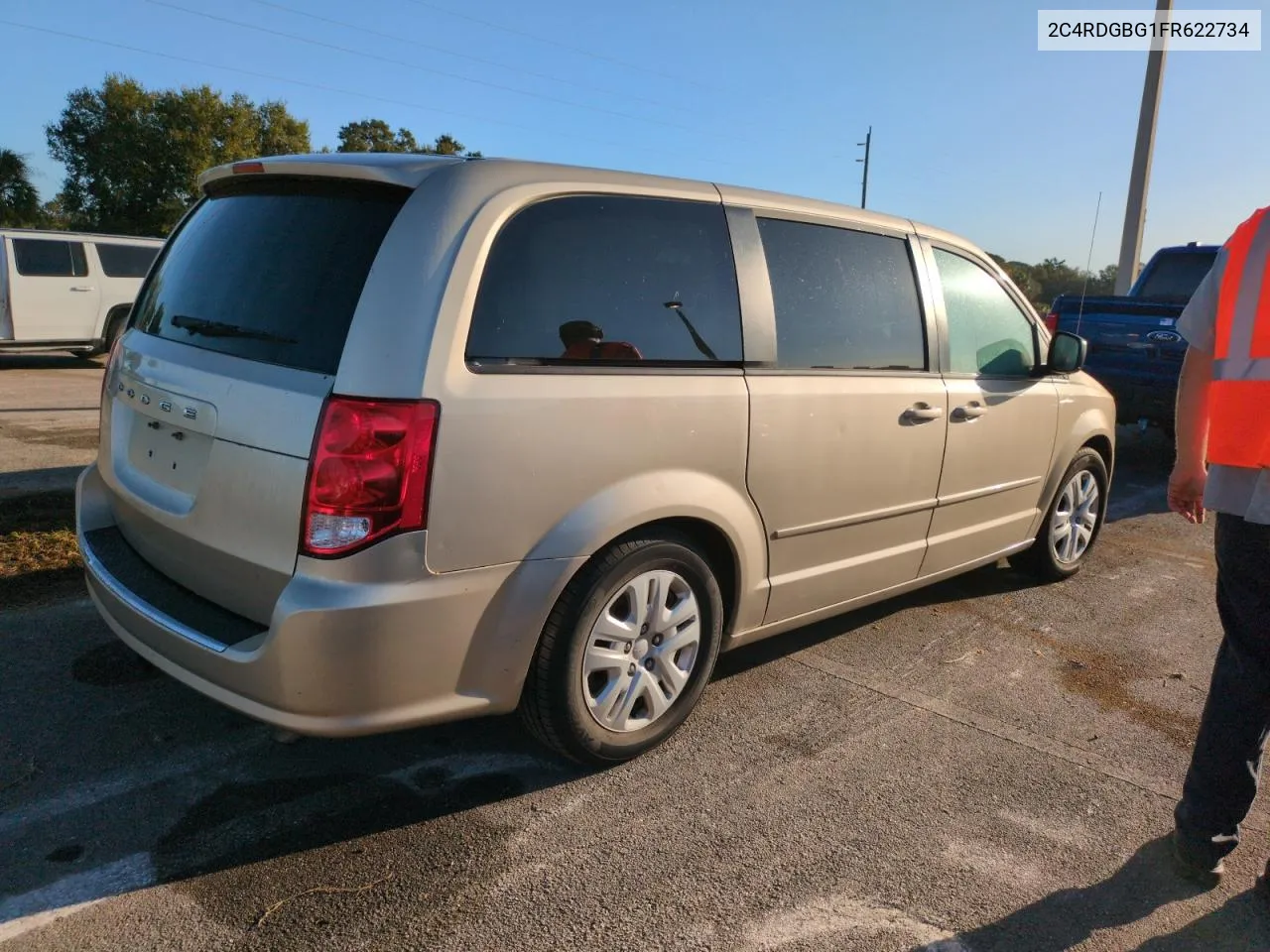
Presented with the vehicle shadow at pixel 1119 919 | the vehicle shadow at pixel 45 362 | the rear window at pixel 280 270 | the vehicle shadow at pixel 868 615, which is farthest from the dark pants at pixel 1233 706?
the vehicle shadow at pixel 45 362

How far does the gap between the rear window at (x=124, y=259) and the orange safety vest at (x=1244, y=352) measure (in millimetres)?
14749

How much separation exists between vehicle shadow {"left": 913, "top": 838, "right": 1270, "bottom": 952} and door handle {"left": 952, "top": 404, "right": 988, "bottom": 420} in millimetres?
1939

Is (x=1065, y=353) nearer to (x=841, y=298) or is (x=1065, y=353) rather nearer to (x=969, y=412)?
(x=969, y=412)

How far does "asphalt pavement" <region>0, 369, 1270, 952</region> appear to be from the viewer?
2303mm

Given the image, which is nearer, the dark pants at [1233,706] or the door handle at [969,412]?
the dark pants at [1233,706]

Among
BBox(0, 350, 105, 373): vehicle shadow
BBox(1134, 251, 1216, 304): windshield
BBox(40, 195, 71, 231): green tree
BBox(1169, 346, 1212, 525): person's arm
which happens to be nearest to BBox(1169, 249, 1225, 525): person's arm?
BBox(1169, 346, 1212, 525): person's arm

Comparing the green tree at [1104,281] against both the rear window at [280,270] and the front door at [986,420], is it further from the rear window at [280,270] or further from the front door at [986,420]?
the rear window at [280,270]

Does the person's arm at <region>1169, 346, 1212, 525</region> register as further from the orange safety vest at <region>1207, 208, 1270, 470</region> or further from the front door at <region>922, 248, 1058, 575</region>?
the front door at <region>922, 248, 1058, 575</region>

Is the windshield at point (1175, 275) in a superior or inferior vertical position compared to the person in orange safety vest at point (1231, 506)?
superior

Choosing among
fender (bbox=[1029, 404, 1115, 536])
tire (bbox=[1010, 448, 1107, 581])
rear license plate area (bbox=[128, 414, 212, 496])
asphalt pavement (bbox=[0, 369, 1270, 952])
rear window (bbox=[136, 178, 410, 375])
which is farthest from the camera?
tire (bbox=[1010, 448, 1107, 581])

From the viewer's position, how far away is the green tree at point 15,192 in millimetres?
30031

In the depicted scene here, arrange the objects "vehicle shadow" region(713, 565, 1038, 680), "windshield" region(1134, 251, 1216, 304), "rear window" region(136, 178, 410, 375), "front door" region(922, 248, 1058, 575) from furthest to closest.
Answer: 1. "windshield" region(1134, 251, 1216, 304)
2. "front door" region(922, 248, 1058, 575)
3. "vehicle shadow" region(713, 565, 1038, 680)
4. "rear window" region(136, 178, 410, 375)

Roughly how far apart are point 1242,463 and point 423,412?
2040 mm

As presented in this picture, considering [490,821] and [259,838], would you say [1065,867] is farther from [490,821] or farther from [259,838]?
[259,838]
